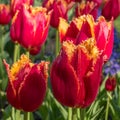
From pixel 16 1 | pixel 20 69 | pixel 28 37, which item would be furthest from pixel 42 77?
pixel 16 1

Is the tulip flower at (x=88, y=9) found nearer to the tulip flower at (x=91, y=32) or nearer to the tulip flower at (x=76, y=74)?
the tulip flower at (x=91, y=32)

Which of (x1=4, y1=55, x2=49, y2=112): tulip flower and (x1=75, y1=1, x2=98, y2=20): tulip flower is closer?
(x1=4, y1=55, x2=49, y2=112): tulip flower

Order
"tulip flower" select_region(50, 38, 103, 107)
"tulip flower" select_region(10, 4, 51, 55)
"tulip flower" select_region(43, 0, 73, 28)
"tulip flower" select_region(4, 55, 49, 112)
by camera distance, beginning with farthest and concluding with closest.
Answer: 1. "tulip flower" select_region(43, 0, 73, 28)
2. "tulip flower" select_region(10, 4, 51, 55)
3. "tulip flower" select_region(4, 55, 49, 112)
4. "tulip flower" select_region(50, 38, 103, 107)

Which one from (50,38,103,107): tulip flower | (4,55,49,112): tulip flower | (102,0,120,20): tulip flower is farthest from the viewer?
(102,0,120,20): tulip flower

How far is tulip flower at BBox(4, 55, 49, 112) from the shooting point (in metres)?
1.63

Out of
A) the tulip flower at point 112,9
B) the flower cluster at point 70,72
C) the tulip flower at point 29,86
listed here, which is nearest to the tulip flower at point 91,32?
the flower cluster at point 70,72

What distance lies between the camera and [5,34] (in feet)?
14.7

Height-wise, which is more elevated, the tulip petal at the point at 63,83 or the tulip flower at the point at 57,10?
the tulip petal at the point at 63,83

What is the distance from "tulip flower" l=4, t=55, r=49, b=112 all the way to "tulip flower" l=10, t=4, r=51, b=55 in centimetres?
63

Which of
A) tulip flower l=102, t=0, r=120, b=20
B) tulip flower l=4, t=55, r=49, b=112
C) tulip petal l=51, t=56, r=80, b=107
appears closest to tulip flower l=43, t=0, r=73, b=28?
tulip flower l=102, t=0, r=120, b=20

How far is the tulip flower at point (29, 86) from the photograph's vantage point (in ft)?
5.36

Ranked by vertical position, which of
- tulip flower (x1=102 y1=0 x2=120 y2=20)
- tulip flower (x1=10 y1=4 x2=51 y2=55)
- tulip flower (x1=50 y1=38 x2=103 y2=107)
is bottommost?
tulip flower (x1=102 y1=0 x2=120 y2=20)

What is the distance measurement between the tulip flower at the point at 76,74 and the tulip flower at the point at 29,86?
9 cm

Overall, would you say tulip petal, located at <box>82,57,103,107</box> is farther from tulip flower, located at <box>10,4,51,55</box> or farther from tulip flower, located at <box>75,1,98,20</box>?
tulip flower, located at <box>75,1,98,20</box>
